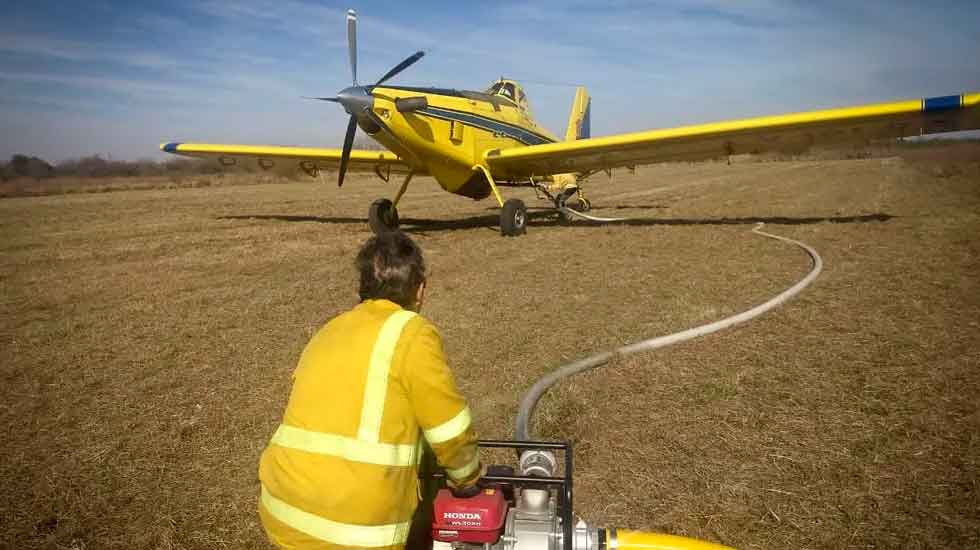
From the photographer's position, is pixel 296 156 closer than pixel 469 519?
No

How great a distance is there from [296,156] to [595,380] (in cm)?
1255

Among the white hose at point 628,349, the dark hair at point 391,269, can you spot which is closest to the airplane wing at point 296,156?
the white hose at point 628,349

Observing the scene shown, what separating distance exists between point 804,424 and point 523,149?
944 centimetres

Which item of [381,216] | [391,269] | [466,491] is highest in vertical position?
[381,216]

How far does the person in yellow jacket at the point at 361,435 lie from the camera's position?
1.56m

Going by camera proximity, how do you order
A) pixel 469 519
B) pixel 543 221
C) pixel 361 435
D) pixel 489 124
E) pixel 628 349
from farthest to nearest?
pixel 543 221 → pixel 489 124 → pixel 628 349 → pixel 469 519 → pixel 361 435

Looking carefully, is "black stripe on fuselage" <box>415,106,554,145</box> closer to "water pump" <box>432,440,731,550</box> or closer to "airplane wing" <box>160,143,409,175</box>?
"airplane wing" <box>160,143,409,175</box>

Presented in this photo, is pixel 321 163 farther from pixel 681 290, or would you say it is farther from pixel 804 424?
pixel 804 424

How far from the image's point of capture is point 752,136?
10.4 m

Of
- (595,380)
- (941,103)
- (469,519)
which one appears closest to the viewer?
(469,519)

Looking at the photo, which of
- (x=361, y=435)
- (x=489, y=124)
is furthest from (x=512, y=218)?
(x=361, y=435)

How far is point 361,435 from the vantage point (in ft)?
5.13

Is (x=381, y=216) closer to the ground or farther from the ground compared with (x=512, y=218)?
farther from the ground

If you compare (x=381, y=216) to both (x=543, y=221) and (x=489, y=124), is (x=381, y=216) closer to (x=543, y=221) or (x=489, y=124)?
(x=489, y=124)
